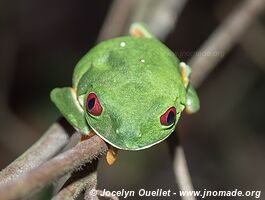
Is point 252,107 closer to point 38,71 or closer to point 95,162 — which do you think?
point 38,71

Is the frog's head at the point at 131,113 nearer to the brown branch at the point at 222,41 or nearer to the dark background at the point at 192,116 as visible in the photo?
the brown branch at the point at 222,41

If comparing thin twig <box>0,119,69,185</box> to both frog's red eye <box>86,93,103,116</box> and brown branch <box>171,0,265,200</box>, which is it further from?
brown branch <box>171,0,265,200</box>

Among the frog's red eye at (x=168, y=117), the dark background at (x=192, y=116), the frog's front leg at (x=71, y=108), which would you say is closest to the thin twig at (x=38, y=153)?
the frog's front leg at (x=71, y=108)

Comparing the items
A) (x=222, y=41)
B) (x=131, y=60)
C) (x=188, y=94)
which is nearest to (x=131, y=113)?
(x=131, y=60)

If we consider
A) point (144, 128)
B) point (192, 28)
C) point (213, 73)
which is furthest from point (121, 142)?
point (192, 28)

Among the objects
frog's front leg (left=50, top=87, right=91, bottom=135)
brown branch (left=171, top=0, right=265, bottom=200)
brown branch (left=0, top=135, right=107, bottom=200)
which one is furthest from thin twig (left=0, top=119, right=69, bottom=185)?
brown branch (left=171, top=0, right=265, bottom=200)

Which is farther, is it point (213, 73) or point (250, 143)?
point (213, 73)
